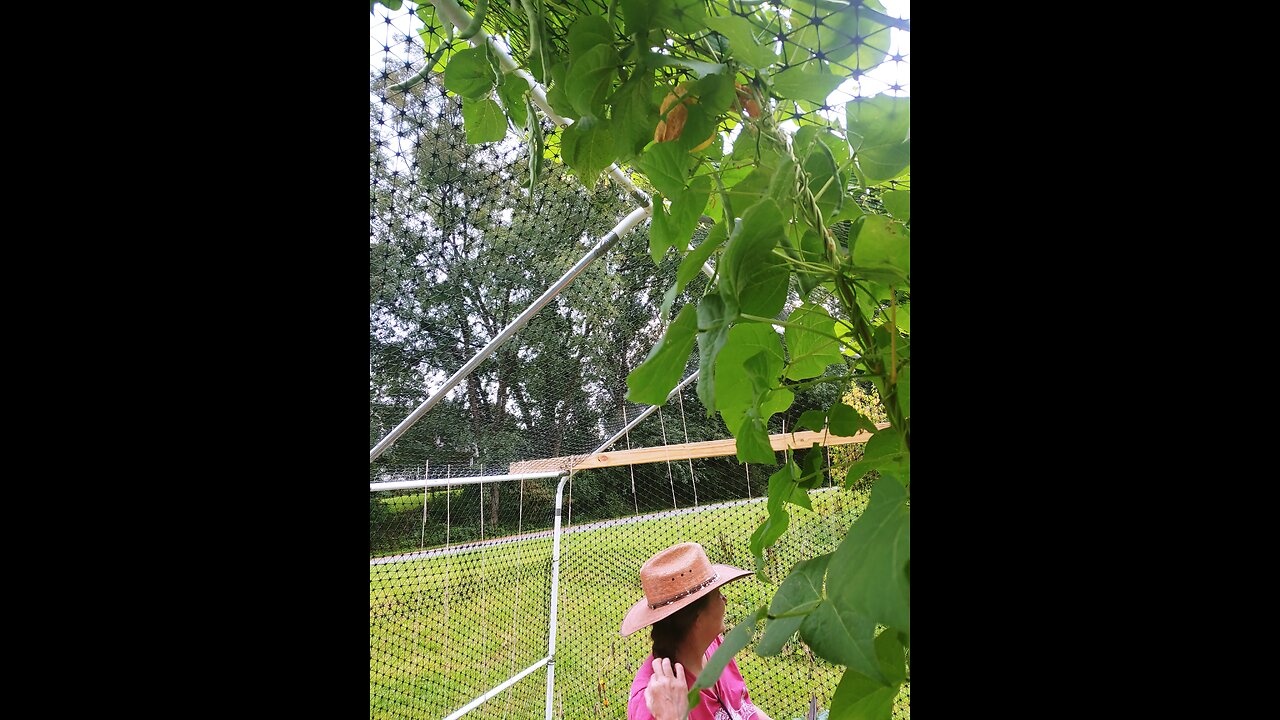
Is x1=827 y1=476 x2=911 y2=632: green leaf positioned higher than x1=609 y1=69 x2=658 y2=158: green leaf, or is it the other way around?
x1=609 y1=69 x2=658 y2=158: green leaf

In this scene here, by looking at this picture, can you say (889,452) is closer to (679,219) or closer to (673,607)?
(679,219)

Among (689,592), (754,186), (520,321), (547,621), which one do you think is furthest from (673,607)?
(754,186)

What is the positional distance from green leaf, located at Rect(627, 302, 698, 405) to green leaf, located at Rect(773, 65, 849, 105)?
0.09m

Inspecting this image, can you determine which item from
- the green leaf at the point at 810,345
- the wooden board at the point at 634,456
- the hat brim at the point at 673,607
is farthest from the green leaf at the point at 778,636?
the wooden board at the point at 634,456

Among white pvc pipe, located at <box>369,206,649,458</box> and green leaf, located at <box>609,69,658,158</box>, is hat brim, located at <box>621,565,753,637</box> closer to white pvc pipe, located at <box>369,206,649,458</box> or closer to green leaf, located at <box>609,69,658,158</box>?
white pvc pipe, located at <box>369,206,649,458</box>

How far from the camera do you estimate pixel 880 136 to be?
0.24 m

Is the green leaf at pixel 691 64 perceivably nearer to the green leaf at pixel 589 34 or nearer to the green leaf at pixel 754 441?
the green leaf at pixel 589 34

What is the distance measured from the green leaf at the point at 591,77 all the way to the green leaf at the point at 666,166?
28 mm

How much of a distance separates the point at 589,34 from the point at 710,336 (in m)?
0.12

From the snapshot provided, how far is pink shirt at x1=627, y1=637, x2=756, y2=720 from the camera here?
1.41 meters

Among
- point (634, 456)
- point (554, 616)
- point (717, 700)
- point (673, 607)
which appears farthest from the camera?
point (554, 616)

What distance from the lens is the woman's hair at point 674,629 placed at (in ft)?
5.10

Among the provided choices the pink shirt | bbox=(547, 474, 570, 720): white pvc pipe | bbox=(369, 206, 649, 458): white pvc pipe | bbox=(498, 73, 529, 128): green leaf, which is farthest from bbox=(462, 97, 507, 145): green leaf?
bbox=(547, 474, 570, 720): white pvc pipe
